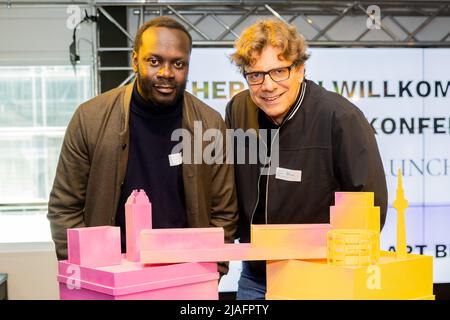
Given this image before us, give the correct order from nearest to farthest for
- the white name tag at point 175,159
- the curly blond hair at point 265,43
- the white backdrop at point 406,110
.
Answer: the curly blond hair at point 265,43, the white name tag at point 175,159, the white backdrop at point 406,110

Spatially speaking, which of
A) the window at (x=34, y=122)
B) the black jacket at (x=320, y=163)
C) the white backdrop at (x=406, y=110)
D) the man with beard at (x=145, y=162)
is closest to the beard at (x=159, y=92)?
the man with beard at (x=145, y=162)

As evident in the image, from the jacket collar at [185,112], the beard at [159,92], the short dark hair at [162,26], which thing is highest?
the short dark hair at [162,26]

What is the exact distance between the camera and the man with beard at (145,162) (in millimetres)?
1706

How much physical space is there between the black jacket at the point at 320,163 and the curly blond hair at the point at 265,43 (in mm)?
202

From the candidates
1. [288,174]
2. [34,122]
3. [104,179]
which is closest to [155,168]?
[104,179]

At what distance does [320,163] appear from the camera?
5.60 ft

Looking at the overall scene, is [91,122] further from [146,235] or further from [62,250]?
[146,235]

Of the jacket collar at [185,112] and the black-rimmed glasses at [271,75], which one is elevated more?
the black-rimmed glasses at [271,75]

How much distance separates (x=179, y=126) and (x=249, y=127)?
219 millimetres

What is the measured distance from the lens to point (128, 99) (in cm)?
182

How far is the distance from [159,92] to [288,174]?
0.44 m

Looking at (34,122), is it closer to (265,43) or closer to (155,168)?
(155,168)

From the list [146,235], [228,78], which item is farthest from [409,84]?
[146,235]

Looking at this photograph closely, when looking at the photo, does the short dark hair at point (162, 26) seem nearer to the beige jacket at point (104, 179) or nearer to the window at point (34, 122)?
the beige jacket at point (104, 179)
